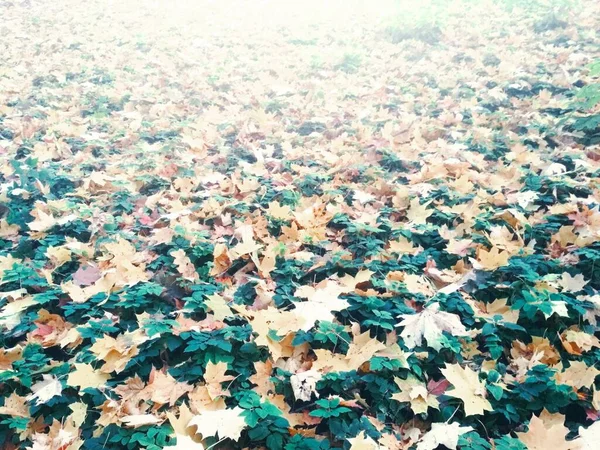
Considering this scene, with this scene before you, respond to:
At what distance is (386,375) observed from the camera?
6.48ft

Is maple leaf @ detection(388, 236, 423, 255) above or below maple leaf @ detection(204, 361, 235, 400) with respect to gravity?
above

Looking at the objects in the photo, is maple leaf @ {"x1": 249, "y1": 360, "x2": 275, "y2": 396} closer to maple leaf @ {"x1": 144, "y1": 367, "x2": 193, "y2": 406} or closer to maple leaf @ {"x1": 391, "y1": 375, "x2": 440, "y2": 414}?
maple leaf @ {"x1": 144, "y1": 367, "x2": 193, "y2": 406}

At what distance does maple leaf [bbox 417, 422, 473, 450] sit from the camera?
1683mm

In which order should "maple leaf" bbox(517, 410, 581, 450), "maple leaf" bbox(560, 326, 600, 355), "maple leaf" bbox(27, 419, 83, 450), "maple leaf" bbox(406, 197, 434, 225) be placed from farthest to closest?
"maple leaf" bbox(406, 197, 434, 225) < "maple leaf" bbox(560, 326, 600, 355) < "maple leaf" bbox(27, 419, 83, 450) < "maple leaf" bbox(517, 410, 581, 450)

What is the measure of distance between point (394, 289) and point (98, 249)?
1866mm

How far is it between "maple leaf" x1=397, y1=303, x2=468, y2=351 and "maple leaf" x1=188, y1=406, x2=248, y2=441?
2.74 feet

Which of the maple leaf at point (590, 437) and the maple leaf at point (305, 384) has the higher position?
the maple leaf at point (590, 437)

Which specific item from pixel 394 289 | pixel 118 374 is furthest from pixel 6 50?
pixel 394 289

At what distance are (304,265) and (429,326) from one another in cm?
82

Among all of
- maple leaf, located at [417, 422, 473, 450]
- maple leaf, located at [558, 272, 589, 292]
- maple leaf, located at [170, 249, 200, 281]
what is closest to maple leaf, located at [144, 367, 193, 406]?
maple leaf, located at [170, 249, 200, 281]

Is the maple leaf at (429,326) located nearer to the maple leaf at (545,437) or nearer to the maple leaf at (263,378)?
the maple leaf at (545,437)

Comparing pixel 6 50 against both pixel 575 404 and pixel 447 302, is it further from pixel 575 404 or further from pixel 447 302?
pixel 575 404

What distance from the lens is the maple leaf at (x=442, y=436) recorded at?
168 centimetres

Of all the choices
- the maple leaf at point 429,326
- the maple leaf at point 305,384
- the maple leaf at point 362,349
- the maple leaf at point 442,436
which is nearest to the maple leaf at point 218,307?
the maple leaf at point 305,384
